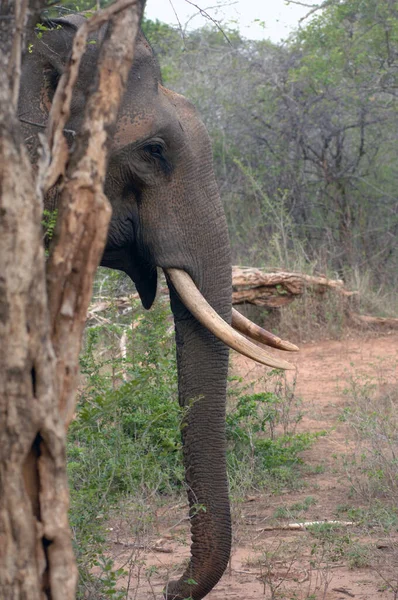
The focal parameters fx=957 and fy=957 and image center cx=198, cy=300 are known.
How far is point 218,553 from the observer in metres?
3.86

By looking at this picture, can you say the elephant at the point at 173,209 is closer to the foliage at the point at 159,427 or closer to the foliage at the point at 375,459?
the foliage at the point at 159,427

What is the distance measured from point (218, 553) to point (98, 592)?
1.65 ft

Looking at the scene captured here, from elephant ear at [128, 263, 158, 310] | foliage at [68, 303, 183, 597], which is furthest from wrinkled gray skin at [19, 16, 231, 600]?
foliage at [68, 303, 183, 597]

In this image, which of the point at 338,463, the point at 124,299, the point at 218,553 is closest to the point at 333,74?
the point at 124,299

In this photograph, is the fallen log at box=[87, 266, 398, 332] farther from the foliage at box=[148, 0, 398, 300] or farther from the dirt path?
the dirt path

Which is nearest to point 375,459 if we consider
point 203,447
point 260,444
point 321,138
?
point 260,444

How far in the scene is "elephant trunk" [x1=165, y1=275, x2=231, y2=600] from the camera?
3.87 metres

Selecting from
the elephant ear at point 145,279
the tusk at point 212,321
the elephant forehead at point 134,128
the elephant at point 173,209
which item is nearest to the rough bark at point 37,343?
the tusk at point 212,321

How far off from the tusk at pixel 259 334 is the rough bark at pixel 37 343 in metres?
1.97

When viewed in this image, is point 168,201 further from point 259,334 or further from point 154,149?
point 259,334

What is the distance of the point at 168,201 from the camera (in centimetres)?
439

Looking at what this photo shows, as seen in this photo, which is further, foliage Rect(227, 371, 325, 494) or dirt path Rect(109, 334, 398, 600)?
foliage Rect(227, 371, 325, 494)

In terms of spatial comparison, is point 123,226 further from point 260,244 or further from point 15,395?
point 260,244

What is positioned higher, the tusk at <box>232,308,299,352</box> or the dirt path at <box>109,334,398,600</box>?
the tusk at <box>232,308,299,352</box>
